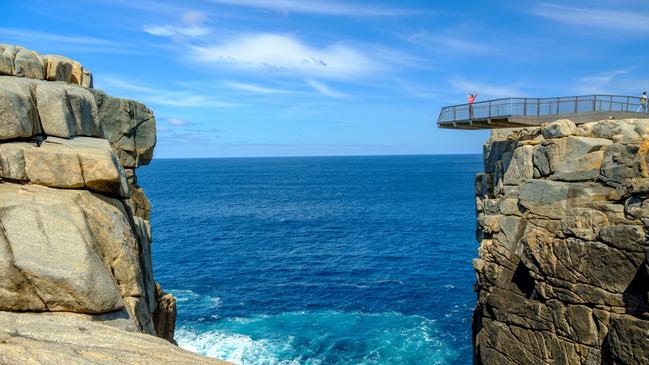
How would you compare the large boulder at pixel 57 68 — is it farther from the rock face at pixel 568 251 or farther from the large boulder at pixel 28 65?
the rock face at pixel 568 251

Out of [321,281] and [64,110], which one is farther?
[321,281]

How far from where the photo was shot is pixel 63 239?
13031 mm

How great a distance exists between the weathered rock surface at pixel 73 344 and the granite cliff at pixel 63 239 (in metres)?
0.02

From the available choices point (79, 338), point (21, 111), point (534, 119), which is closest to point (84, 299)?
point (79, 338)

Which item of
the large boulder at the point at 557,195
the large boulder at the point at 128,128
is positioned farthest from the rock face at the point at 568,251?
the large boulder at the point at 128,128

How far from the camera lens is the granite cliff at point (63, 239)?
10625 millimetres

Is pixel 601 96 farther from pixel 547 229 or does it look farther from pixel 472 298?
pixel 472 298

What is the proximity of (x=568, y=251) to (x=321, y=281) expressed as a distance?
3686 cm

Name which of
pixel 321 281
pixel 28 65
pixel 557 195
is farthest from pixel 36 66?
pixel 321 281

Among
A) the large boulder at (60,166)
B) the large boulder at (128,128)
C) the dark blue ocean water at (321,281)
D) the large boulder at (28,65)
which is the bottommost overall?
the dark blue ocean water at (321,281)

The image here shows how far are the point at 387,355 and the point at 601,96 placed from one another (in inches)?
975

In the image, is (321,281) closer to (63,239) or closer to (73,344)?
(63,239)

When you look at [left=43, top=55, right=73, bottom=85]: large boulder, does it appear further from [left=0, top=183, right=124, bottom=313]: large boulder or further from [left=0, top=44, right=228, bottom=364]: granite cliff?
[left=0, top=183, right=124, bottom=313]: large boulder

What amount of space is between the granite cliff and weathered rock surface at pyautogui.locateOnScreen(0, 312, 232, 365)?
0.07 feet
